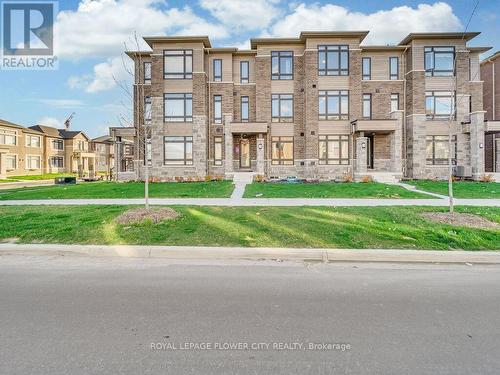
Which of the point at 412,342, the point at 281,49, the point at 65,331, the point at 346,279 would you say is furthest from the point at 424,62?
the point at 65,331

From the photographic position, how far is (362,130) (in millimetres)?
24797

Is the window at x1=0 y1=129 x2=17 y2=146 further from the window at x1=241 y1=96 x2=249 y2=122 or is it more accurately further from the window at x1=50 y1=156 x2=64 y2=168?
the window at x1=241 y1=96 x2=249 y2=122

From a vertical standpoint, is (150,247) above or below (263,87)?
below

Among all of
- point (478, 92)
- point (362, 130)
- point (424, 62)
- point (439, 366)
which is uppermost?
point (424, 62)

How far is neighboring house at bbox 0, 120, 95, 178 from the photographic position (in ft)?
149

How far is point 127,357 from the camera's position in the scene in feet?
11.0

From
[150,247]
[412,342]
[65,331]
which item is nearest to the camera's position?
[412,342]

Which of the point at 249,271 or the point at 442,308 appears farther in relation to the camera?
the point at 249,271

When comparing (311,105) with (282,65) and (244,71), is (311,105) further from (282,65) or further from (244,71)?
(244,71)

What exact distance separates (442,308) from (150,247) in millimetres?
5460

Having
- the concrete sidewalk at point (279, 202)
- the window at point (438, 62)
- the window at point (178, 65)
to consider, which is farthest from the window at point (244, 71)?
the concrete sidewalk at point (279, 202)

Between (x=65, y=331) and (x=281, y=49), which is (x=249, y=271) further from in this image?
(x=281, y=49)

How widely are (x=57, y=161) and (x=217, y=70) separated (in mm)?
41586

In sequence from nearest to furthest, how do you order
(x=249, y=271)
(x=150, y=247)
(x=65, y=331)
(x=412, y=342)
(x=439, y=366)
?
(x=439, y=366), (x=412, y=342), (x=65, y=331), (x=249, y=271), (x=150, y=247)
